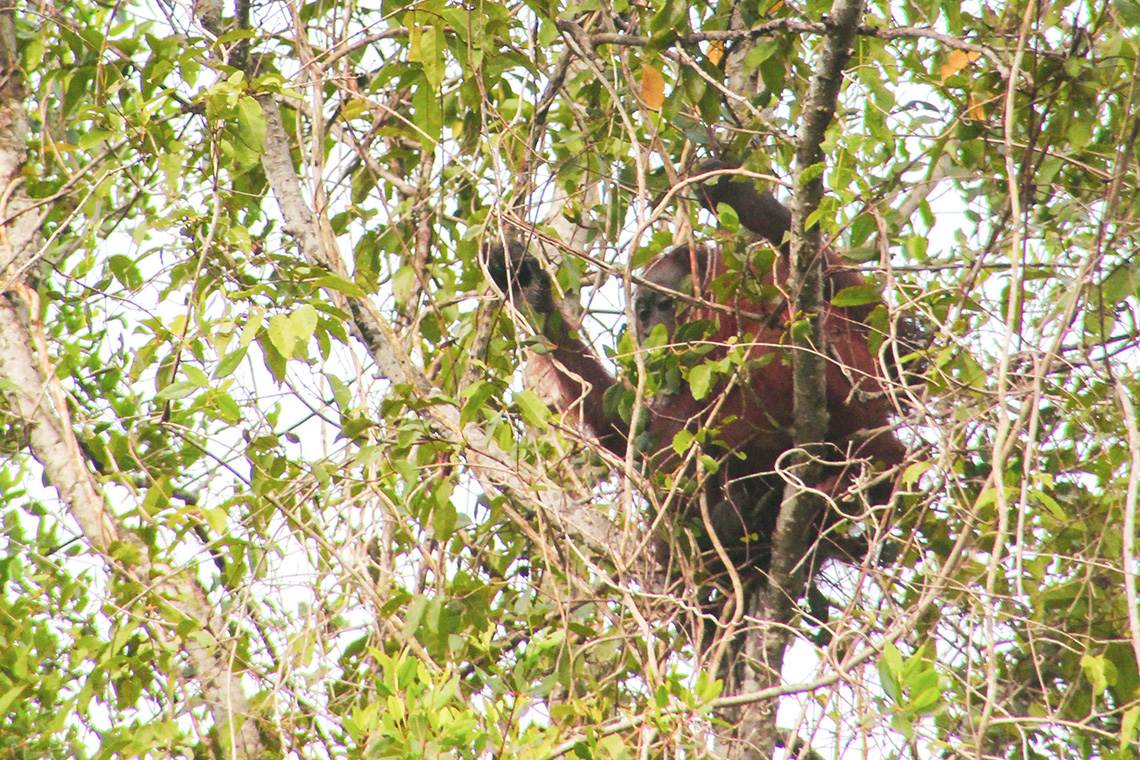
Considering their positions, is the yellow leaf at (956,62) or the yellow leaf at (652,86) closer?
the yellow leaf at (956,62)

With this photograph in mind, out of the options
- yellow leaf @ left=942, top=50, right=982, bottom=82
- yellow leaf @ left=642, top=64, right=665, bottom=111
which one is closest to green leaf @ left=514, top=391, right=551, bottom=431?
yellow leaf @ left=642, top=64, right=665, bottom=111

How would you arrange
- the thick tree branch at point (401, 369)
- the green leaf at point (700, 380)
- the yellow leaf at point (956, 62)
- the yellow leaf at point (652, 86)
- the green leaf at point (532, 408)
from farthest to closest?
the yellow leaf at point (652, 86) < the yellow leaf at point (956, 62) < the thick tree branch at point (401, 369) < the green leaf at point (700, 380) < the green leaf at point (532, 408)

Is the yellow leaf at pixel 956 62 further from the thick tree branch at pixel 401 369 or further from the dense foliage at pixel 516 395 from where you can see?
the thick tree branch at pixel 401 369

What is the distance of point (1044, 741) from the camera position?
287 centimetres

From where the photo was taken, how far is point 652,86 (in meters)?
2.74

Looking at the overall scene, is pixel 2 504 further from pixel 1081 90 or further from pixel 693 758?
pixel 1081 90

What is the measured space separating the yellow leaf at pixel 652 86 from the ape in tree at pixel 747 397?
0.74 ft

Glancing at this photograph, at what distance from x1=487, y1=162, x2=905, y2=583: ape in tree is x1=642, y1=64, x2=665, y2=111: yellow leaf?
227 mm

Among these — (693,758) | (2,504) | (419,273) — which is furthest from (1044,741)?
(2,504)

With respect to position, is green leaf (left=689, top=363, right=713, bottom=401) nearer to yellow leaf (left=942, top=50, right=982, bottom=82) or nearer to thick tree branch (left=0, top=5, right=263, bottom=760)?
yellow leaf (left=942, top=50, right=982, bottom=82)

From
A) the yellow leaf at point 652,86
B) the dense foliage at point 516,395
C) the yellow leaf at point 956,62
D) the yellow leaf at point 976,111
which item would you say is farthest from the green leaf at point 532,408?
the yellow leaf at point 956,62

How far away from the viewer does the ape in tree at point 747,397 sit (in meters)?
2.77

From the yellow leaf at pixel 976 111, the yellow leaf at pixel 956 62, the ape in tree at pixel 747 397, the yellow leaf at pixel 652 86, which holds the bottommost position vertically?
the ape in tree at pixel 747 397

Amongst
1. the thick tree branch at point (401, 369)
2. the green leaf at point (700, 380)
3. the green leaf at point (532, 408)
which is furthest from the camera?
the thick tree branch at point (401, 369)
